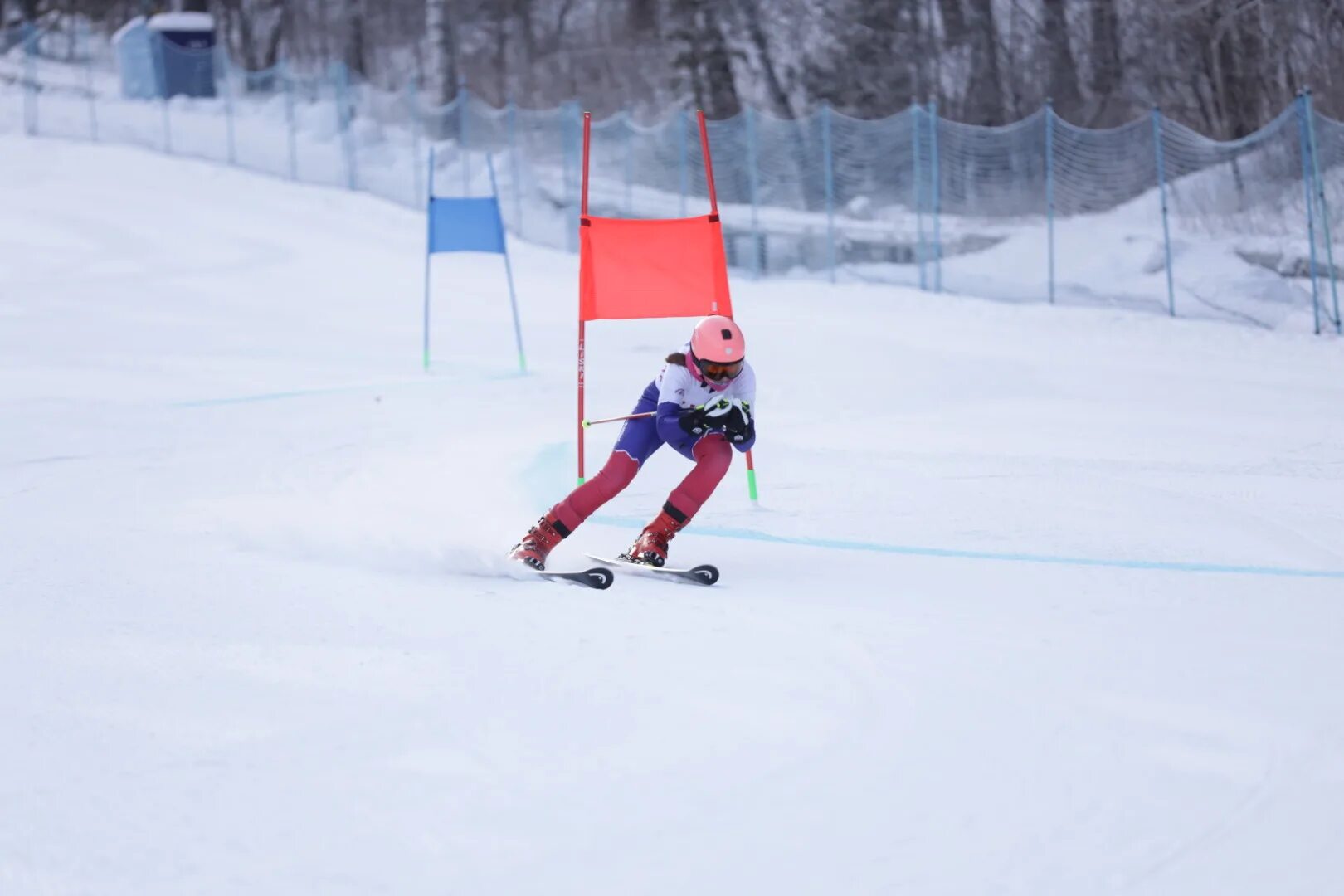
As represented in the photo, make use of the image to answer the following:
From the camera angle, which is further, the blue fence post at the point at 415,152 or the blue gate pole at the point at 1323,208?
the blue fence post at the point at 415,152

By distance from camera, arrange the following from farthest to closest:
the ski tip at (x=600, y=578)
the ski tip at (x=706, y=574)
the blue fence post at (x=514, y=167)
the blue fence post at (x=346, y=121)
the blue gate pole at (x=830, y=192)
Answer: the blue fence post at (x=346, y=121) < the blue fence post at (x=514, y=167) < the blue gate pole at (x=830, y=192) < the ski tip at (x=706, y=574) < the ski tip at (x=600, y=578)

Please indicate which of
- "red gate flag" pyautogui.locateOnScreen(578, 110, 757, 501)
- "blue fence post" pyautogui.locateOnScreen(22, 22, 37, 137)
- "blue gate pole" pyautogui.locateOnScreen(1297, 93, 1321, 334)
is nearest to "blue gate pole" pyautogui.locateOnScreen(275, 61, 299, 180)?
"blue fence post" pyautogui.locateOnScreen(22, 22, 37, 137)

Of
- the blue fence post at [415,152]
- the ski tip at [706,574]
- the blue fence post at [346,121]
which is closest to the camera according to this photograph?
the ski tip at [706,574]

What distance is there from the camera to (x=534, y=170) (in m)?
23.9

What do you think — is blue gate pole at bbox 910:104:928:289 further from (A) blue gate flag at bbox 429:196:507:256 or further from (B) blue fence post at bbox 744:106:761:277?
(A) blue gate flag at bbox 429:196:507:256

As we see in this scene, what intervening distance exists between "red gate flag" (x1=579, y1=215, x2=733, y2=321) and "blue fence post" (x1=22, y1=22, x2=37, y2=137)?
24.6 m

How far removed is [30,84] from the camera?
98.1 feet

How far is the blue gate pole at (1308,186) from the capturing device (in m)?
14.2

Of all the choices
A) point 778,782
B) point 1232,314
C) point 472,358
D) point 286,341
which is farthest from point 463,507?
point 1232,314

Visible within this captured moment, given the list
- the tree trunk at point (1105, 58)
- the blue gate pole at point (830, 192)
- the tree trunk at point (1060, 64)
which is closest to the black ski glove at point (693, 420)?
the blue gate pole at point (830, 192)

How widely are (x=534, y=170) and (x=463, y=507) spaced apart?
1725cm

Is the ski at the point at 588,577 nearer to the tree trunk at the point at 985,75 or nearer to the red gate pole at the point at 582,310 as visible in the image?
the red gate pole at the point at 582,310

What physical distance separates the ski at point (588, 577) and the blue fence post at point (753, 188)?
1487 cm

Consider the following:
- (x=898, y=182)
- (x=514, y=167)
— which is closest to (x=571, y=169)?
(x=514, y=167)
